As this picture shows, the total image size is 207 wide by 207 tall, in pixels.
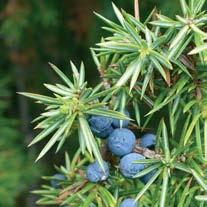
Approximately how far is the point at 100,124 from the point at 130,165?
2.6 inches

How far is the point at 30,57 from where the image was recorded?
2258 mm

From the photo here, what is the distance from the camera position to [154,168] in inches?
30.1

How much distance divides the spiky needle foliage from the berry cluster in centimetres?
1

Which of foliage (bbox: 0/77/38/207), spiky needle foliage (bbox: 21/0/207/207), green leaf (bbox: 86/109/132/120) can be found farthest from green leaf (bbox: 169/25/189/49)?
foliage (bbox: 0/77/38/207)

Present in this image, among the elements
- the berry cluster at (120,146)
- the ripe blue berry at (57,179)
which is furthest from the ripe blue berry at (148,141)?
the ripe blue berry at (57,179)

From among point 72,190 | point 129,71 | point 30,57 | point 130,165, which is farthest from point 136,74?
point 30,57

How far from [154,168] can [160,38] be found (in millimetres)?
167

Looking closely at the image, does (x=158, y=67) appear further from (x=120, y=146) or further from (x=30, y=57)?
(x=30, y=57)

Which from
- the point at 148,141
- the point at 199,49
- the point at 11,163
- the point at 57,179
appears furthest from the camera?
the point at 11,163

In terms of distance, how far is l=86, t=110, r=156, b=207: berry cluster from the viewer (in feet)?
2.45

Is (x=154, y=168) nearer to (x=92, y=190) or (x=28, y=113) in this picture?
(x=92, y=190)

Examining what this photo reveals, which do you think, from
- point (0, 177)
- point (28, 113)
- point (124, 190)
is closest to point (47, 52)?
point (28, 113)

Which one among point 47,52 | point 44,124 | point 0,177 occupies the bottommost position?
point 0,177

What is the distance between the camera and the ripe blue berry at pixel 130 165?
755mm
